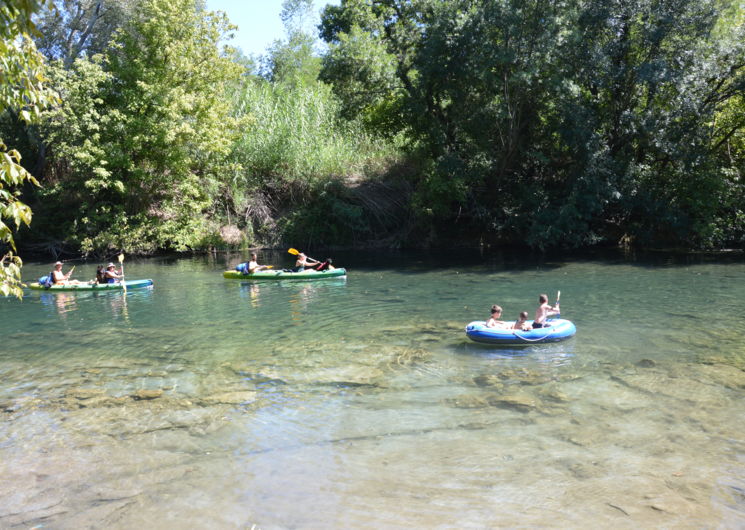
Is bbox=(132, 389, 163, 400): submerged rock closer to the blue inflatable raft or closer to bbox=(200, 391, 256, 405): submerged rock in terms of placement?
bbox=(200, 391, 256, 405): submerged rock

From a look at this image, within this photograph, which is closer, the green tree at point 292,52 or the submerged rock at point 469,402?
the submerged rock at point 469,402

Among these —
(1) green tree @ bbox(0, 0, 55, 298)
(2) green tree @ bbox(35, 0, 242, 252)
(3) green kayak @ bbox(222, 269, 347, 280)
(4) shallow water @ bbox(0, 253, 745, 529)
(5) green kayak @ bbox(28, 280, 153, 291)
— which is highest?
(2) green tree @ bbox(35, 0, 242, 252)

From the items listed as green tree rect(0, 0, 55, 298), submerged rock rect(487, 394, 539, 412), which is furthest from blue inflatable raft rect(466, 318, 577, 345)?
green tree rect(0, 0, 55, 298)

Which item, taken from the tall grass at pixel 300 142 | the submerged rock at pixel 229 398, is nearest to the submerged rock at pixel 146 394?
the submerged rock at pixel 229 398

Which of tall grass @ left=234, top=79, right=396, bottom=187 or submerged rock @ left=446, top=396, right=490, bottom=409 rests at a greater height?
tall grass @ left=234, top=79, right=396, bottom=187

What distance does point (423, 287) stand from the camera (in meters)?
17.2

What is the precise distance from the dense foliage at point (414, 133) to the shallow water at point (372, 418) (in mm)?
7839

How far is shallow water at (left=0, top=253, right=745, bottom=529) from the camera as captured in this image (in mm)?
5688

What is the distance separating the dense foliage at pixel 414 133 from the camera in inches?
791

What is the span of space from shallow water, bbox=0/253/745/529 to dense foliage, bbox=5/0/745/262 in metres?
7.84

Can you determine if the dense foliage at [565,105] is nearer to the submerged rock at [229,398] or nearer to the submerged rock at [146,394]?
the submerged rock at [229,398]

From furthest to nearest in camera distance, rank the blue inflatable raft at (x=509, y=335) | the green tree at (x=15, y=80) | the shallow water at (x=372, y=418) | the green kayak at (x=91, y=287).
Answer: the green kayak at (x=91, y=287), the blue inflatable raft at (x=509, y=335), the shallow water at (x=372, y=418), the green tree at (x=15, y=80)

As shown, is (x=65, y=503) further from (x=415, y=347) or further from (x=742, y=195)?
(x=742, y=195)

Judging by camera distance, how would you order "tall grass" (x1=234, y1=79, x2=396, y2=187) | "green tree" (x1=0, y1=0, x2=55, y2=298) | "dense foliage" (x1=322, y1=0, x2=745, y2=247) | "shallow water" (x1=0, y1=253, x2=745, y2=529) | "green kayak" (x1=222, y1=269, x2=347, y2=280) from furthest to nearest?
"tall grass" (x1=234, y1=79, x2=396, y2=187) → "dense foliage" (x1=322, y1=0, x2=745, y2=247) → "green kayak" (x1=222, y1=269, x2=347, y2=280) → "shallow water" (x1=0, y1=253, x2=745, y2=529) → "green tree" (x1=0, y1=0, x2=55, y2=298)
